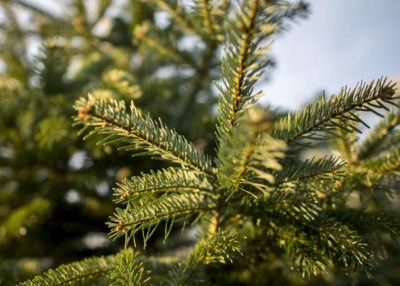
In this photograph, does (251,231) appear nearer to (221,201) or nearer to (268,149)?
(221,201)

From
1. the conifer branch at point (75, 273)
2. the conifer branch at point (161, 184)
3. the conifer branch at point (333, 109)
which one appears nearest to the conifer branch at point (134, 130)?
the conifer branch at point (161, 184)

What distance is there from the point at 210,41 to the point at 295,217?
70cm

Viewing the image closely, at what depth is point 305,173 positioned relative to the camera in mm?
463

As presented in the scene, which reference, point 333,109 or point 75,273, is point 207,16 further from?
point 75,273

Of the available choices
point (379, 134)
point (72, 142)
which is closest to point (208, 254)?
point (379, 134)

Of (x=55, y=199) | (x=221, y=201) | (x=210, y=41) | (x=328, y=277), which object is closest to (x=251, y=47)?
(x=221, y=201)

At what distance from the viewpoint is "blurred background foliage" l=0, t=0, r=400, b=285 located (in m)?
0.96

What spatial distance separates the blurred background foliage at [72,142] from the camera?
964mm

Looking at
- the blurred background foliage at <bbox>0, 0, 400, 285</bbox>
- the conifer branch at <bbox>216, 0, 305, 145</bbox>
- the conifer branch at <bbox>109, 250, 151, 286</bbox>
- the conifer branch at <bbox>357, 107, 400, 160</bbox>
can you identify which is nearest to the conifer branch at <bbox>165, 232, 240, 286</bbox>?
the conifer branch at <bbox>109, 250, 151, 286</bbox>

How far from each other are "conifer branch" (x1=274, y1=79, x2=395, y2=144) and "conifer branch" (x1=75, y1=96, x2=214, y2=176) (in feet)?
0.46

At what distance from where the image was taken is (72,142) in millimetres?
1083

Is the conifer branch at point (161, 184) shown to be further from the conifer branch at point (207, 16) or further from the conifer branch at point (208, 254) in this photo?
the conifer branch at point (207, 16)

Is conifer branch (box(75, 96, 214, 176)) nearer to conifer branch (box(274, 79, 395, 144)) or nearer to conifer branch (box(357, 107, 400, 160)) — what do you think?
conifer branch (box(274, 79, 395, 144))

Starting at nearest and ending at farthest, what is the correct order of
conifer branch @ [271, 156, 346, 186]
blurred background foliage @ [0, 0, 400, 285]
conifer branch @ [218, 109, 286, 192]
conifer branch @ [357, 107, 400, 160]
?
1. conifer branch @ [218, 109, 286, 192]
2. conifer branch @ [271, 156, 346, 186]
3. conifer branch @ [357, 107, 400, 160]
4. blurred background foliage @ [0, 0, 400, 285]
